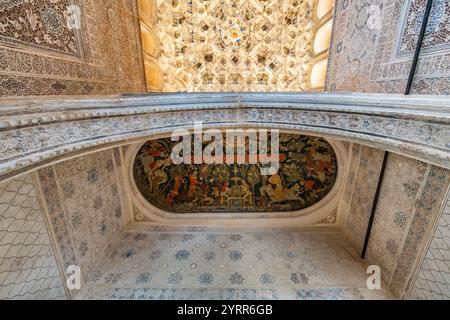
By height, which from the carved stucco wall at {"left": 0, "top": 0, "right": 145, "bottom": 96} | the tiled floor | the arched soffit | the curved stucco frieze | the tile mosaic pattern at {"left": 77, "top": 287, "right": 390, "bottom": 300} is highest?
the carved stucco wall at {"left": 0, "top": 0, "right": 145, "bottom": 96}

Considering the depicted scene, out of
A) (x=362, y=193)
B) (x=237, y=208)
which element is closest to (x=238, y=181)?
(x=237, y=208)

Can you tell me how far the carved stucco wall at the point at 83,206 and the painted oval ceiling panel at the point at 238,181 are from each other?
0.60m

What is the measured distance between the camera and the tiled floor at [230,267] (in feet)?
9.20

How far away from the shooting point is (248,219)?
156 inches

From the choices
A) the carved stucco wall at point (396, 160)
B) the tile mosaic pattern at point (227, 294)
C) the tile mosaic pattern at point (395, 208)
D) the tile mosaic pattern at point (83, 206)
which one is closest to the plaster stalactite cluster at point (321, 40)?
the carved stucco wall at point (396, 160)

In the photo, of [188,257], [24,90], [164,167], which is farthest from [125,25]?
[188,257]

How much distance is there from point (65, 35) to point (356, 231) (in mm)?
5599

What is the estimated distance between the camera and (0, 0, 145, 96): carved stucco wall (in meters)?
1.88

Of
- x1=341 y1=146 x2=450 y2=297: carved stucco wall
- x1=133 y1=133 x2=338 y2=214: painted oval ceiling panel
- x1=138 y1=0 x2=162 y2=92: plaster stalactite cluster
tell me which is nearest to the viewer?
x1=341 y1=146 x2=450 y2=297: carved stucco wall

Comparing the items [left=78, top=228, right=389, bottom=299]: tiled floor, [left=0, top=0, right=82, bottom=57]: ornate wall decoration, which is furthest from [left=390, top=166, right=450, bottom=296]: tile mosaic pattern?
[left=0, top=0, right=82, bottom=57]: ornate wall decoration

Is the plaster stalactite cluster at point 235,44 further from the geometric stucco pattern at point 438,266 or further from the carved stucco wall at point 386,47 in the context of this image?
the geometric stucco pattern at point 438,266

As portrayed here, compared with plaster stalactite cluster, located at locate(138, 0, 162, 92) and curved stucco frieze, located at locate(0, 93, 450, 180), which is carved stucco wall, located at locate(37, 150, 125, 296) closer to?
curved stucco frieze, located at locate(0, 93, 450, 180)

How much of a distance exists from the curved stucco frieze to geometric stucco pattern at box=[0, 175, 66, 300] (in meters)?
1.18

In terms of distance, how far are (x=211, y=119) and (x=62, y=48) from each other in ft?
7.08
